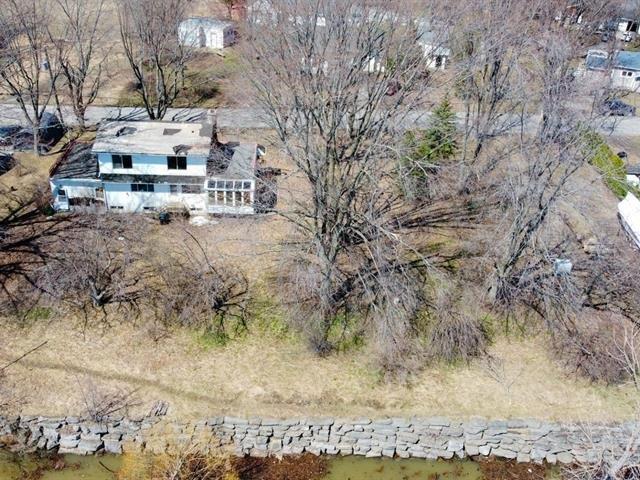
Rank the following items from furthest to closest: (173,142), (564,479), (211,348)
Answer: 1. (173,142)
2. (211,348)
3. (564,479)

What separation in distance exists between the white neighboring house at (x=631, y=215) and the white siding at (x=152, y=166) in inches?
779

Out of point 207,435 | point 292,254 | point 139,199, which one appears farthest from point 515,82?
point 207,435

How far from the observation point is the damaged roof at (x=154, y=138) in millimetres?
28234

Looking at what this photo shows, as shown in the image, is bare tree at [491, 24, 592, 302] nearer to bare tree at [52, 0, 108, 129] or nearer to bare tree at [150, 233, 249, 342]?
bare tree at [150, 233, 249, 342]

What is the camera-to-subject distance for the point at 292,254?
24781 millimetres

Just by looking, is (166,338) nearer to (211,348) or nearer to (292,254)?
(211,348)

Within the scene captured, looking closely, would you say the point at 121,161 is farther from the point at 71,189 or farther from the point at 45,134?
the point at 45,134

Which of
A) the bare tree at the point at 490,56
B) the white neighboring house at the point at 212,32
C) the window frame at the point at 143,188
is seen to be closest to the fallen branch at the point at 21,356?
the window frame at the point at 143,188

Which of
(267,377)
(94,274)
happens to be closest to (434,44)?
(267,377)

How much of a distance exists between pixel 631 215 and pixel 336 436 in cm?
1835

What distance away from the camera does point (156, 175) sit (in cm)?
2884

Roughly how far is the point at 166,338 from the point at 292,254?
5.77 metres

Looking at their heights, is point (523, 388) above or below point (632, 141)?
below

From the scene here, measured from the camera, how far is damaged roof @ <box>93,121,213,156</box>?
2823 centimetres
